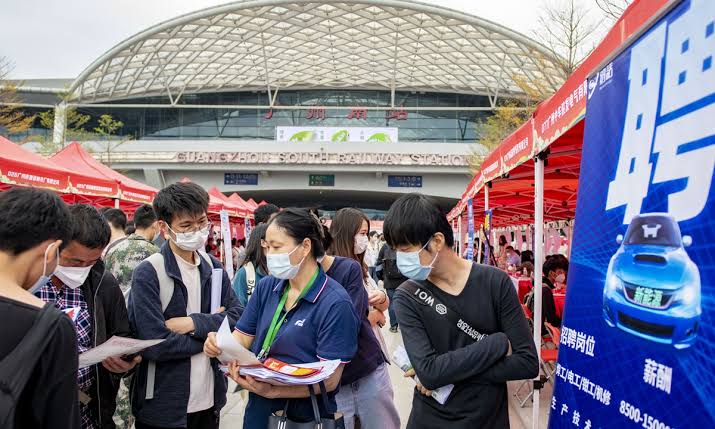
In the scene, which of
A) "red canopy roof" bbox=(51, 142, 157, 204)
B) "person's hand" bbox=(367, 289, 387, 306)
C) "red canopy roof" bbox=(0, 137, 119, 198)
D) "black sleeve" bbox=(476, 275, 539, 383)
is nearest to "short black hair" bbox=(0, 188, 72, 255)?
"black sleeve" bbox=(476, 275, 539, 383)

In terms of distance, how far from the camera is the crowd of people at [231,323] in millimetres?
1265

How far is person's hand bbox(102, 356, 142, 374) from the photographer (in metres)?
2.25

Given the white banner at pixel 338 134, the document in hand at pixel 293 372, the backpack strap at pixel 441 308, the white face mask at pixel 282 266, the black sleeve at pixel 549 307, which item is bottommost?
the black sleeve at pixel 549 307

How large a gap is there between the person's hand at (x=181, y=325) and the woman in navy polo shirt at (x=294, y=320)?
0.28m

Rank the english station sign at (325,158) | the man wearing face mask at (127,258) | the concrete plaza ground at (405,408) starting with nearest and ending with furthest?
the man wearing face mask at (127,258)
the concrete plaza ground at (405,408)
the english station sign at (325,158)

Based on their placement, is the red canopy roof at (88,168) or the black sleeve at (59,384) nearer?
the black sleeve at (59,384)

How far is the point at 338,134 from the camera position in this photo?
36562mm

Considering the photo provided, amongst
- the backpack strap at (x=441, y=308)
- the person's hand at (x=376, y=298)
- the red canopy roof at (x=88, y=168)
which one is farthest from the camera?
the red canopy roof at (x=88, y=168)

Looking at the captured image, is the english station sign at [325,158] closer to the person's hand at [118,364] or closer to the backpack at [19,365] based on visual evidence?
the person's hand at [118,364]

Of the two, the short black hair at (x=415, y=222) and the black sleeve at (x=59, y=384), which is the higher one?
the short black hair at (x=415, y=222)

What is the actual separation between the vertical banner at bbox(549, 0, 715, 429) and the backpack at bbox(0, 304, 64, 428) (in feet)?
5.12

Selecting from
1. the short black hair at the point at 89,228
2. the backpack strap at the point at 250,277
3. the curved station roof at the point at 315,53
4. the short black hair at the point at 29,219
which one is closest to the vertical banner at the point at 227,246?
the backpack strap at the point at 250,277

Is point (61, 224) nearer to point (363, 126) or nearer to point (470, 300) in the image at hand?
point (470, 300)

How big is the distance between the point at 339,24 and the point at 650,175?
31.5m
